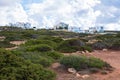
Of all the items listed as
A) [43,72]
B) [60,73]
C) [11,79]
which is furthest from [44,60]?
[11,79]

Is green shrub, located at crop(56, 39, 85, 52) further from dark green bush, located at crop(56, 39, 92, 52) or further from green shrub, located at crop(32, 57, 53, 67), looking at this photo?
green shrub, located at crop(32, 57, 53, 67)

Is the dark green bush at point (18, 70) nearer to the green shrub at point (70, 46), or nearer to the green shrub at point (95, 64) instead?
the green shrub at point (95, 64)

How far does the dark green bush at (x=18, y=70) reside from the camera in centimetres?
1084

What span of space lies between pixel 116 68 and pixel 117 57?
460 centimetres

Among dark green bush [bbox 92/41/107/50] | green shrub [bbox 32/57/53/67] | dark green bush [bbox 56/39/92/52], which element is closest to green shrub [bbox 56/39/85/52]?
dark green bush [bbox 56/39/92/52]

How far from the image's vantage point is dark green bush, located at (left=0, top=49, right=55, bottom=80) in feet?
35.6

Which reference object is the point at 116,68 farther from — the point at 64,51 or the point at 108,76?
the point at 64,51

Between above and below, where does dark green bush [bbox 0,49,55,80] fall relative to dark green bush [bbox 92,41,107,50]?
above

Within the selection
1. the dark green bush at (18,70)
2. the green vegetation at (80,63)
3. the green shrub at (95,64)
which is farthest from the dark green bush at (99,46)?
the dark green bush at (18,70)

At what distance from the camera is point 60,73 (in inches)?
603

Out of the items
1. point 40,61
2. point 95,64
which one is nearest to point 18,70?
point 40,61

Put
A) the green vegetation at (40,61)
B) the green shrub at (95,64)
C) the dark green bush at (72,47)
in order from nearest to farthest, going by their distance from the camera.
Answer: the green vegetation at (40,61) < the green shrub at (95,64) < the dark green bush at (72,47)

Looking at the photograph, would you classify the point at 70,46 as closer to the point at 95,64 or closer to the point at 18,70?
the point at 95,64

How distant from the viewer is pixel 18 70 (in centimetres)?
1109
